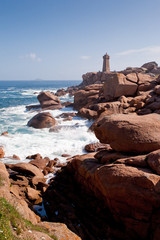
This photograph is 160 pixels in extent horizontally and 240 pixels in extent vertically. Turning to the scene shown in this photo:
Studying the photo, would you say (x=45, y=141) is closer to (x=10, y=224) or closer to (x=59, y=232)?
(x=59, y=232)

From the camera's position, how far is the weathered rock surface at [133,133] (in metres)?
7.94

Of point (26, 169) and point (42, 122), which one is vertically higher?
point (42, 122)

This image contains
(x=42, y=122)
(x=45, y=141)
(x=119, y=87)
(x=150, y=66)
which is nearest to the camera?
(x=45, y=141)

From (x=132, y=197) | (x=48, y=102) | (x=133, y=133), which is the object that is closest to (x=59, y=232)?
(x=132, y=197)

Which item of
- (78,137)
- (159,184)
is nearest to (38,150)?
(78,137)

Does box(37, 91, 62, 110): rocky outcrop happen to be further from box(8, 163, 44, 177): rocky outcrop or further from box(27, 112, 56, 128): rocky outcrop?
box(8, 163, 44, 177): rocky outcrop

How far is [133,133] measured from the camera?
320 inches

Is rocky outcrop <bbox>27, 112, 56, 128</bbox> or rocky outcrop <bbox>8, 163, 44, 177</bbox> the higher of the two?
rocky outcrop <bbox>27, 112, 56, 128</bbox>

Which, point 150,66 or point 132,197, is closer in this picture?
point 132,197

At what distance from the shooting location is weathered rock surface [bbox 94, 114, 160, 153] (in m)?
7.94

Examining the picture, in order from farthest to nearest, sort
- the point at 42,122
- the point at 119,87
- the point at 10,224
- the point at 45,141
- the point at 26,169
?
the point at 119,87
the point at 42,122
the point at 45,141
the point at 26,169
the point at 10,224

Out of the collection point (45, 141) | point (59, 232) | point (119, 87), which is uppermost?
point (119, 87)

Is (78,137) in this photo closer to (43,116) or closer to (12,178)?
(43,116)

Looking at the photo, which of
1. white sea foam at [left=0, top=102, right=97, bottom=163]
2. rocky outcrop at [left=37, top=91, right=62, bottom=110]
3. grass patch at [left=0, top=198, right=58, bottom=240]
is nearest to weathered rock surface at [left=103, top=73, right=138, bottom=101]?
white sea foam at [left=0, top=102, right=97, bottom=163]
